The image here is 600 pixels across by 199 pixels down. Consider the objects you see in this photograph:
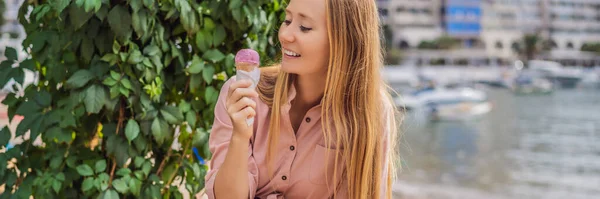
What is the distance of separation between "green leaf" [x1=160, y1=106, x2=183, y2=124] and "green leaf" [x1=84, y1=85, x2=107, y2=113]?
0.15m

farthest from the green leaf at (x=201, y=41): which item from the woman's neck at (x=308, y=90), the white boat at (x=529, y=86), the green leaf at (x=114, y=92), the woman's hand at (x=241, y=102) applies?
the white boat at (x=529, y=86)

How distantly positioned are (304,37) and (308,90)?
15 cm

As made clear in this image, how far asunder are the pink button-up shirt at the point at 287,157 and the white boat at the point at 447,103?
2175cm

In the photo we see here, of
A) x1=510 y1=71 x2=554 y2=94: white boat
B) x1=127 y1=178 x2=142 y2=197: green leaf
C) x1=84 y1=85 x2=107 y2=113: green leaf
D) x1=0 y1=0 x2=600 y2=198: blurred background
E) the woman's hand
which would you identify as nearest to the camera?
the woman's hand

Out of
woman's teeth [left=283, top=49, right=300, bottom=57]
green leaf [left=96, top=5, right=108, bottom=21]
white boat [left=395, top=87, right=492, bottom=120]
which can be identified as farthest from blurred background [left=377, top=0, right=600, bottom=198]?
green leaf [left=96, top=5, right=108, bottom=21]

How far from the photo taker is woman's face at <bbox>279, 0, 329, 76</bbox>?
4.37 ft

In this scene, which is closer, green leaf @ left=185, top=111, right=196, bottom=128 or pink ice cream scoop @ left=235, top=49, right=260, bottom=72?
pink ice cream scoop @ left=235, top=49, right=260, bottom=72

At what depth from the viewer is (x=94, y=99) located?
5.97ft

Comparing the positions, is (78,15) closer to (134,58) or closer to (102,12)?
(102,12)

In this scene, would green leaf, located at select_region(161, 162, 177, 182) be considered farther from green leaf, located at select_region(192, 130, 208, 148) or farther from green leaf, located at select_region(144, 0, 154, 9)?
green leaf, located at select_region(144, 0, 154, 9)

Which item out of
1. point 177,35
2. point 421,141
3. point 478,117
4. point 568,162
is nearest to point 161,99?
point 177,35

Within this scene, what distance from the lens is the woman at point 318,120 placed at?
134 cm

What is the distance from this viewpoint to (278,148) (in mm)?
1420

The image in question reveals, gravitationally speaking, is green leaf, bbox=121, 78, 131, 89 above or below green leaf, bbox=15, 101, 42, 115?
above
